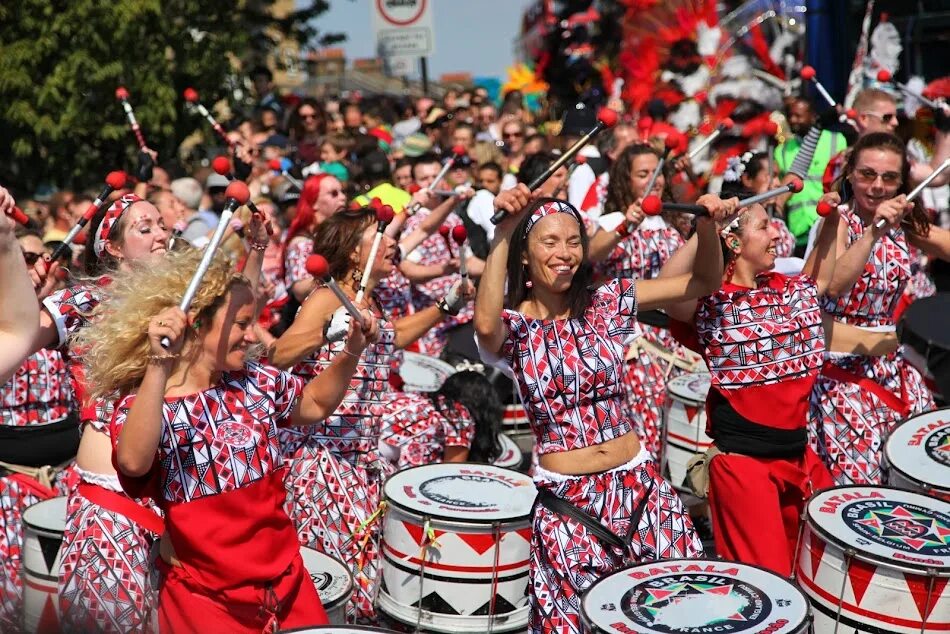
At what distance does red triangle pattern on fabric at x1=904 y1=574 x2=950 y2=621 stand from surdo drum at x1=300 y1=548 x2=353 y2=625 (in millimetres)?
1603

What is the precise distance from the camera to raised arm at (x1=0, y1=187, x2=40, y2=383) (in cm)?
216

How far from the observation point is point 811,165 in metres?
8.03

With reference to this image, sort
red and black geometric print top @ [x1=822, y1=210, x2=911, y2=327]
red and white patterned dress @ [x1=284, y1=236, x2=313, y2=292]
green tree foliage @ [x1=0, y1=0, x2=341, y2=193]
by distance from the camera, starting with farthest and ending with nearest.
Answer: green tree foliage @ [x1=0, y1=0, x2=341, y2=193], red and white patterned dress @ [x1=284, y1=236, x2=313, y2=292], red and black geometric print top @ [x1=822, y1=210, x2=911, y2=327]

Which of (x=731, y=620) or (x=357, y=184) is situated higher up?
(x=357, y=184)

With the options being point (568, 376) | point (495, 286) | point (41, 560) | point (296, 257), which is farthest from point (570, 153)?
point (296, 257)

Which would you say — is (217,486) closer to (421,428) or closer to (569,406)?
(569,406)

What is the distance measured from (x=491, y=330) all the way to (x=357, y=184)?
5182 mm

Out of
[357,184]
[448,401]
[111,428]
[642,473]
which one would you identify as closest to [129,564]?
[111,428]

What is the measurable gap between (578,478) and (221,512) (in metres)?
1.08

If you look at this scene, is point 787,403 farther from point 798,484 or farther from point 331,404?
point 331,404

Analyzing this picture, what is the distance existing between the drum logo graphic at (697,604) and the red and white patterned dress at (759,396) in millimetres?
962

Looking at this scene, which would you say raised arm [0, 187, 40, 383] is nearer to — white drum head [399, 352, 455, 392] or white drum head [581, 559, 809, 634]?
white drum head [581, 559, 809, 634]

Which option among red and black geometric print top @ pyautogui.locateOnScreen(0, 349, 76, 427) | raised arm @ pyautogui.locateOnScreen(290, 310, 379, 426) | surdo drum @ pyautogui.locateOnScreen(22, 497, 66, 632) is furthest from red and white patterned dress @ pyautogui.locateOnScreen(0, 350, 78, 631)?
raised arm @ pyautogui.locateOnScreen(290, 310, 379, 426)

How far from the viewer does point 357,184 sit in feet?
28.0
